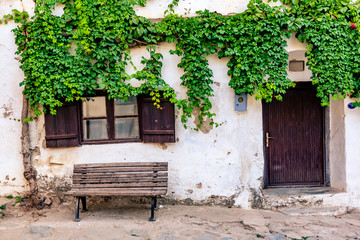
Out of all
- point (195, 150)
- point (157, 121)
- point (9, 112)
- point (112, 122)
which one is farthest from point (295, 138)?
point (9, 112)

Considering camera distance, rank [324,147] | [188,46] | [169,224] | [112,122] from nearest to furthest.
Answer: [169,224] < [188,46] < [112,122] < [324,147]

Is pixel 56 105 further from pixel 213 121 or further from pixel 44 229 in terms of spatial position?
pixel 213 121

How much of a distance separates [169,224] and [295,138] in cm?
280

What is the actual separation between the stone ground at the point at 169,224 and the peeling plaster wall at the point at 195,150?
0.35 metres

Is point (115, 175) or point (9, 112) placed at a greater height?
point (9, 112)

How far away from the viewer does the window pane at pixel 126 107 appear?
5336 mm

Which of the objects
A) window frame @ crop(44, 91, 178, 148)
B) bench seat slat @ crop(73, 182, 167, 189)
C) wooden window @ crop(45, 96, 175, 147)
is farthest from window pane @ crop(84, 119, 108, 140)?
bench seat slat @ crop(73, 182, 167, 189)

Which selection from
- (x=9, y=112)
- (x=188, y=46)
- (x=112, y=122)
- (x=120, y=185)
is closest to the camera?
(x=120, y=185)

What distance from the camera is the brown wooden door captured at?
A: 580cm

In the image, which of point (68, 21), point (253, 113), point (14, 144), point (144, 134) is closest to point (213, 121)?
point (253, 113)

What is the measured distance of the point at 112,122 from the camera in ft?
17.5

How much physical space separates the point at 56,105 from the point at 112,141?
1041 millimetres

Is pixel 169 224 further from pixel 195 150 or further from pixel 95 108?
pixel 95 108

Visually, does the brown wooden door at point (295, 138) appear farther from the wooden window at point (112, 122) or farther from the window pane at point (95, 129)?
the window pane at point (95, 129)
